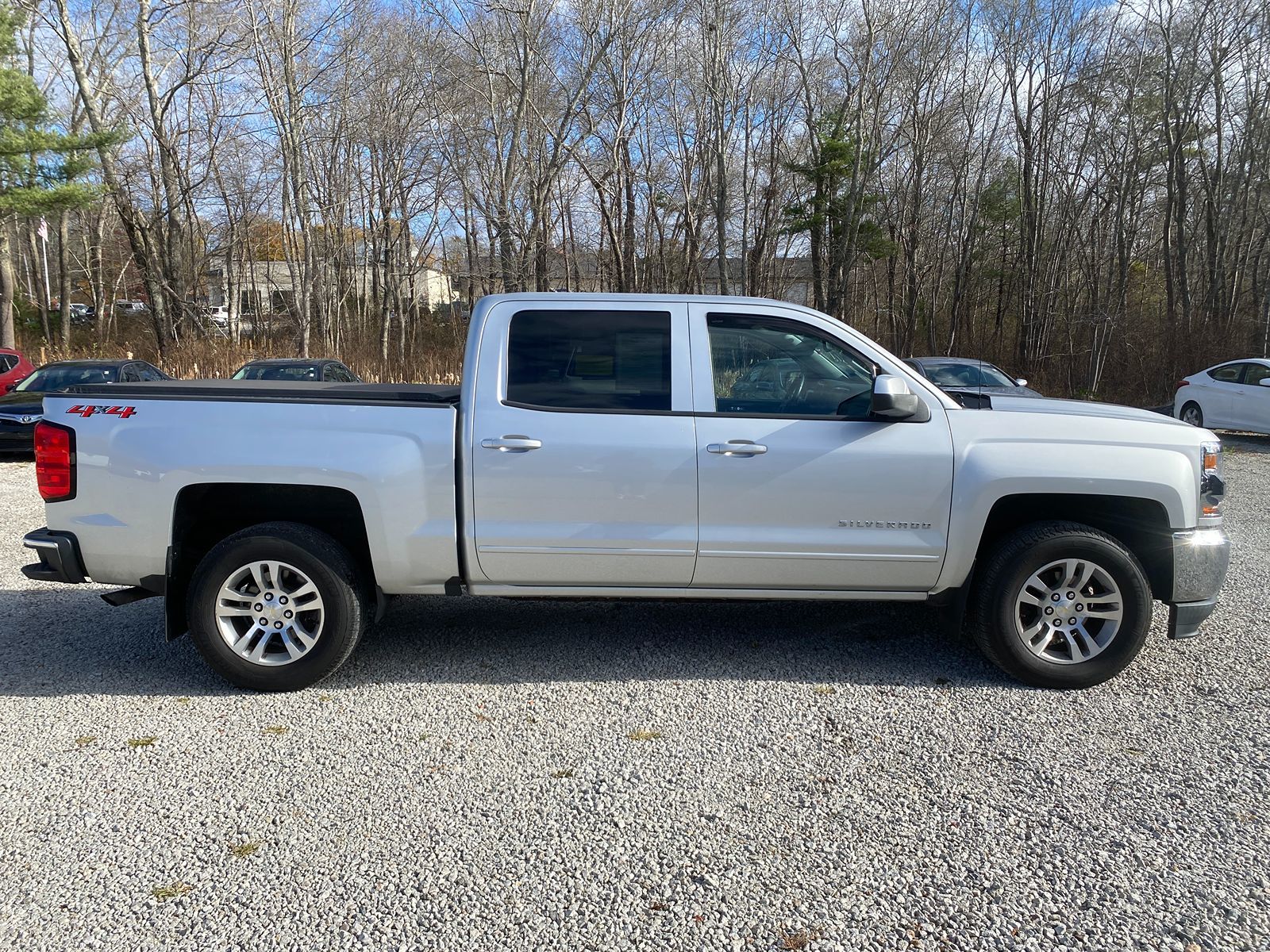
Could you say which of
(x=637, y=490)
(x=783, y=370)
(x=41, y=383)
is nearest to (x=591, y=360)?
(x=637, y=490)

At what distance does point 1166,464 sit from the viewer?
430 centimetres

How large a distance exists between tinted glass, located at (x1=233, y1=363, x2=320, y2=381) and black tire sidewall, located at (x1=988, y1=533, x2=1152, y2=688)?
41.5ft

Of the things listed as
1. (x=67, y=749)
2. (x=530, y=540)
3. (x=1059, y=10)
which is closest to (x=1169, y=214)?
(x=1059, y=10)

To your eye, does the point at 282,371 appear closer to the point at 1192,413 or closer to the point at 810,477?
the point at 810,477

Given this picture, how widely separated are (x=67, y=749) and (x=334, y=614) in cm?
124

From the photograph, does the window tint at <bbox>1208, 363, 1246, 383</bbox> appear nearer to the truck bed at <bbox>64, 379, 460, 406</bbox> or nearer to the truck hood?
the truck hood

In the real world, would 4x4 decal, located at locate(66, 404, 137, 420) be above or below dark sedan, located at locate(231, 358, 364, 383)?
below

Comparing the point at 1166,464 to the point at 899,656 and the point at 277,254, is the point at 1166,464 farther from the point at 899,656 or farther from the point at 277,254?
the point at 277,254

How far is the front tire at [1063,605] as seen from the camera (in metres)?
4.31

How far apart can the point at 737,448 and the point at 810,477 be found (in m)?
0.40

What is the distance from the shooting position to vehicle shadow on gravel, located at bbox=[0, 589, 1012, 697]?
4.55m

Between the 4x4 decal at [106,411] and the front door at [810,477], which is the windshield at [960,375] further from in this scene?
the 4x4 decal at [106,411]

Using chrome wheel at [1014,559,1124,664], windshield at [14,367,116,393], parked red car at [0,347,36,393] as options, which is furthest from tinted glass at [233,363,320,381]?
chrome wheel at [1014,559,1124,664]

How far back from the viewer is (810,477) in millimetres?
4281
